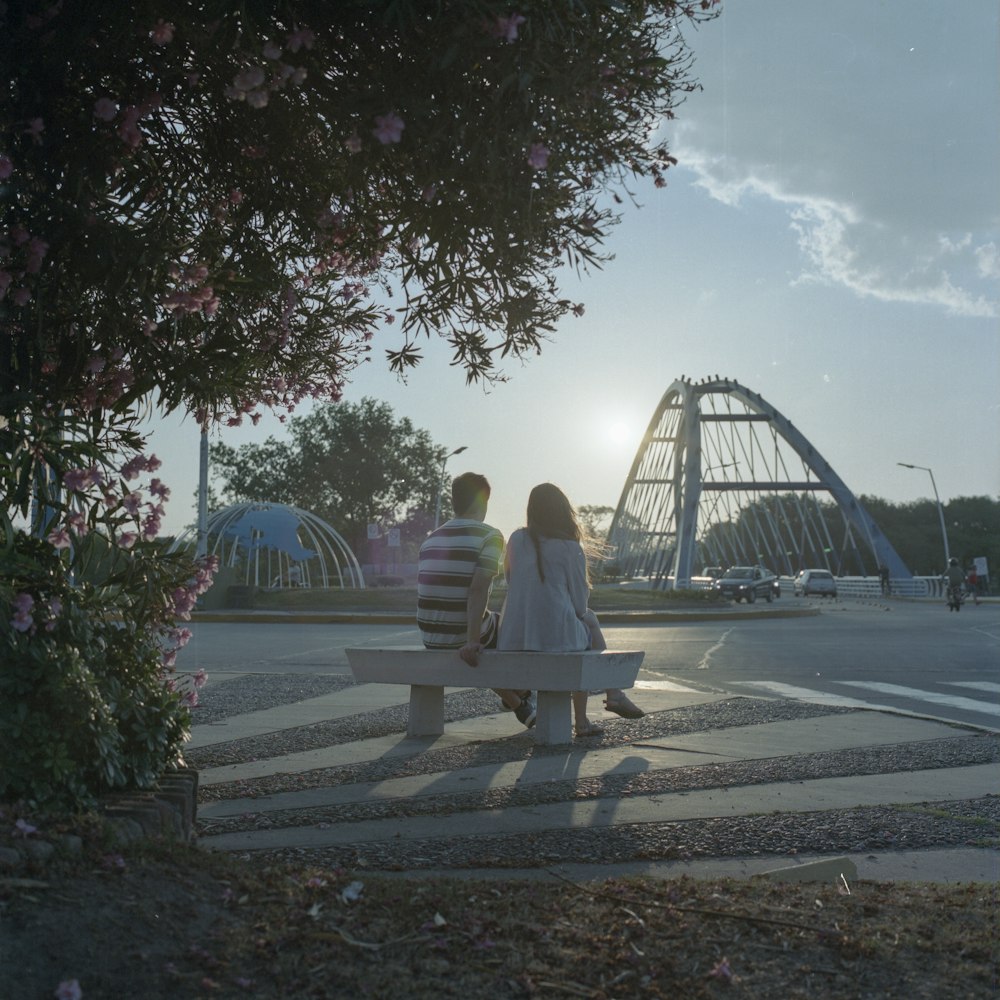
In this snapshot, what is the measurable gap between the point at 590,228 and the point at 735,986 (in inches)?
104

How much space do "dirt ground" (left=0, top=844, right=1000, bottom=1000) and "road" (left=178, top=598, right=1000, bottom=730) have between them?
5.79 m

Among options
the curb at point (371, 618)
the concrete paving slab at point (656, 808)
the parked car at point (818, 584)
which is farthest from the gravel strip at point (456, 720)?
the parked car at point (818, 584)

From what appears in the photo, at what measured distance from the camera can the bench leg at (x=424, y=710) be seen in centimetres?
681

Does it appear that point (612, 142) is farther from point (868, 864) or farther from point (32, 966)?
point (32, 966)

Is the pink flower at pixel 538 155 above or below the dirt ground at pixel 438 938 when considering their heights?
above

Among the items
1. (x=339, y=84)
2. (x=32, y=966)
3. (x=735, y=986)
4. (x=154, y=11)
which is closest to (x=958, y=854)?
(x=735, y=986)

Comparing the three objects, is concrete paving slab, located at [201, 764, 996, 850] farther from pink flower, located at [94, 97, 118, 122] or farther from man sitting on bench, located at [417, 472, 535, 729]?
pink flower, located at [94, 97, 118, 122]

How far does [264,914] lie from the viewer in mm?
2672

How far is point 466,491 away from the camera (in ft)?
22.0

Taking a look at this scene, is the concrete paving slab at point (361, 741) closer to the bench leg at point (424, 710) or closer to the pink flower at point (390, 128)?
the bench leg at point (424, 710)

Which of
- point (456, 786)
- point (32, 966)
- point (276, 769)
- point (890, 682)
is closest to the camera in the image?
point (32, 966)

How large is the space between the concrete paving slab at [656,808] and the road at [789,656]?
3052 mm

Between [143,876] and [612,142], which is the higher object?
[612,142]

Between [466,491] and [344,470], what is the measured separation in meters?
85.7
